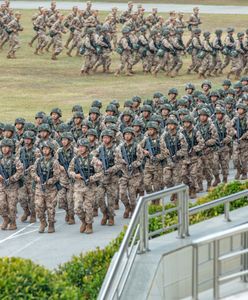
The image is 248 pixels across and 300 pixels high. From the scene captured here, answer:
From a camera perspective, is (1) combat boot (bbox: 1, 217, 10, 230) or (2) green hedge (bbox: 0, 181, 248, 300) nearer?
(2) green hedge (bbox: 0, 181, 248, 300)

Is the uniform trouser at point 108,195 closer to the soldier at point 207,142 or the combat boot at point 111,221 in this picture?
the combat boot at point 111,221

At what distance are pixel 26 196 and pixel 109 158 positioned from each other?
1.71 meters

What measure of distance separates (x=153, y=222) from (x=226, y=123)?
878cm

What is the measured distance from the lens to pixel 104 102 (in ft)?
121

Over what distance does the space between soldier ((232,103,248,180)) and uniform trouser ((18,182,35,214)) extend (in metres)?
4.85

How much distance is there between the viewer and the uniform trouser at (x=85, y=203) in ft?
73.8

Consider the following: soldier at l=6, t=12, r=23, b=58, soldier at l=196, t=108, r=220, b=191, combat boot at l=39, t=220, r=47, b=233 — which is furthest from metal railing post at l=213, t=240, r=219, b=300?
soldier at l=6, t=12, r=23, b=58

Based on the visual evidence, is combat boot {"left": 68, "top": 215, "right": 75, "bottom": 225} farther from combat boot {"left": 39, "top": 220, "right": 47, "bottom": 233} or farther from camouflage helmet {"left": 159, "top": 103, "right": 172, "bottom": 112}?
camouflage helmet {"left": 159, "top": 103, "right": 172, "bottom": 112}

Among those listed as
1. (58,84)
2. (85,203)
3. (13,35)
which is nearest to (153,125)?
(85,203)

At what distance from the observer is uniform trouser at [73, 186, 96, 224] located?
73.8 ft

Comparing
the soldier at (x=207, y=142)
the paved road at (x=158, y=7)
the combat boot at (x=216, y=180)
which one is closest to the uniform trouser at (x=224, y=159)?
the combat boot at (x=216, y=180)

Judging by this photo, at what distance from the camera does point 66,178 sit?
2306 cm

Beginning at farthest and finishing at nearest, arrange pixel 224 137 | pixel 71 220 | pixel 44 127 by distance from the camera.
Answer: pixel 224 137 → pixel 44 127 → pixel 71 220

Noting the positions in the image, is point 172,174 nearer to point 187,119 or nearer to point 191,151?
point 191,151
